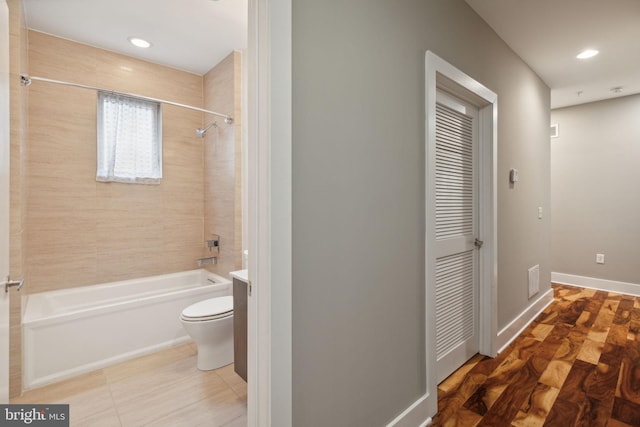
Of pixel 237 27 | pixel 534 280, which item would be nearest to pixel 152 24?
pixel 237 27

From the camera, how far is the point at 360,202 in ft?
4.48

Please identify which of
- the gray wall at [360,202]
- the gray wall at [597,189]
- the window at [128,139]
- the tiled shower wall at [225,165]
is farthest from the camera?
the gray wall at [597,189]

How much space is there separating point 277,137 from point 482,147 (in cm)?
198

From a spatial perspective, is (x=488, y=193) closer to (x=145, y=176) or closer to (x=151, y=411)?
(x=151, y=411)

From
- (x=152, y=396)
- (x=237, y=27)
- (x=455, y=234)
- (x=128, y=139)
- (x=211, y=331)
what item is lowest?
(x=152, y=396)

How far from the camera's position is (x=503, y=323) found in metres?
2.63

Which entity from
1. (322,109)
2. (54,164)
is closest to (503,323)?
(322,109)

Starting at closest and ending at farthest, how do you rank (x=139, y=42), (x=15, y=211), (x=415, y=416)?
1. (x=415, y=416)
2. (x=15, y=211)
3. (x=139, y=42)

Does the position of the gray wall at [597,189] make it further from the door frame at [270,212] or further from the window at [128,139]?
the window at [128,139]

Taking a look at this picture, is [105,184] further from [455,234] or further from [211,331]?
[455,234]

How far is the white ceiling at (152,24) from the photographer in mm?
2312

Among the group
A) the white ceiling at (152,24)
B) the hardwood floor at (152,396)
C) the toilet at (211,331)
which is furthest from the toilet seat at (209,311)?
the white ceiling at (152,24)

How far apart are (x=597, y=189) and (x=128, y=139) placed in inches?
231

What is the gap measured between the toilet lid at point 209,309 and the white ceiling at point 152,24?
2.29 metres
